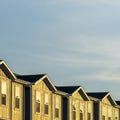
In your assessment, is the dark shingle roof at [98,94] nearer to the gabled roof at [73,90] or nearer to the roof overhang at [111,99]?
the roof overhang at [111,99]

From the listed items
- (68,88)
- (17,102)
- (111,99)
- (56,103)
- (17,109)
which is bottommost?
(17,109)

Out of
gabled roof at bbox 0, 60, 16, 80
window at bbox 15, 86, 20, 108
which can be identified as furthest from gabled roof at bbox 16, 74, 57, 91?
gabled roof at bbox 0, 60, 16, 80

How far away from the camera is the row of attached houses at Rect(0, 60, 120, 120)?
172 ft

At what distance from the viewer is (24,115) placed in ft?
181

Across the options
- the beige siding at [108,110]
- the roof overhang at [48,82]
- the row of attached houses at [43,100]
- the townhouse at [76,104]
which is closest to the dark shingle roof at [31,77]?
the row of attached houses at [43,100]

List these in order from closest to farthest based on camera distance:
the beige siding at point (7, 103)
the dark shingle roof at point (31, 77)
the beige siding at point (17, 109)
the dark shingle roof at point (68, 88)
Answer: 1. the beige siding at point (7, 103)
2. the beige siding at point (17, 109)
3. the dark shingle roof at point (31, 77)
4. the dark shingle roof at point (68, 88)

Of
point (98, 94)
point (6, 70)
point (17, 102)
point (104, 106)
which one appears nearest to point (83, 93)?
point (98, 94)

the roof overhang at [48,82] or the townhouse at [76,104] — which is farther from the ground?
the roof overhang at [48,82]

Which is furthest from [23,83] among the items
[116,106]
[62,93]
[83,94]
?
[116,106]

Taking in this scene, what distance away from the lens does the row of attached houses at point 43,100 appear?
52312 mm

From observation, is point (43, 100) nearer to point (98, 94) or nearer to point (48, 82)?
point (48, 82)

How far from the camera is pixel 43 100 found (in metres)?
58.3

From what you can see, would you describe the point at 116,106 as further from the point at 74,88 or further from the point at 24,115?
the point at 24,115

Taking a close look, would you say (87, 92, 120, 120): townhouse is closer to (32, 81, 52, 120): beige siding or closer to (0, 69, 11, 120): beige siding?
A: (32, 81, 52, 120): beige siding
